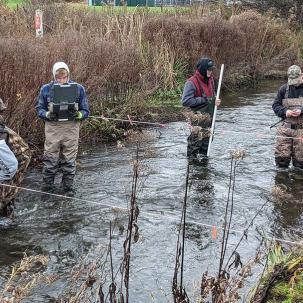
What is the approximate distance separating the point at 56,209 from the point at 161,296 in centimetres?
271

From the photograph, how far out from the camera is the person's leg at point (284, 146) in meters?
9.25

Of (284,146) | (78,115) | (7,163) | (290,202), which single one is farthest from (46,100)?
(284,146)

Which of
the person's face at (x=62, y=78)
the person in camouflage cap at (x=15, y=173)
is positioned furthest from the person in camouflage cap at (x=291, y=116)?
the person in camouflage cap at (x=15, y=173)

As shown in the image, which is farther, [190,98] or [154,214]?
[190,98]

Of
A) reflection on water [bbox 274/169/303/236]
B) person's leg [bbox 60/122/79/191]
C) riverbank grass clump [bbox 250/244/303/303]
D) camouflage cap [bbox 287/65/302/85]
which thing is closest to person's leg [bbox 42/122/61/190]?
person's leg [bbox 60/122/79/191]

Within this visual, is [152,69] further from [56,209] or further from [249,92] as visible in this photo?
[56,209]

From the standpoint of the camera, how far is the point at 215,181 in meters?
9.12

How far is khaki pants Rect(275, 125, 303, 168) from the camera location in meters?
9.18

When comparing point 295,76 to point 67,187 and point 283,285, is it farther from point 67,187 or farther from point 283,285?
point 283,285

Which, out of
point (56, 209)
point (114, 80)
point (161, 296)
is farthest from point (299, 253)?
point (114, 80)

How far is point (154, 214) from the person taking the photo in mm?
7367

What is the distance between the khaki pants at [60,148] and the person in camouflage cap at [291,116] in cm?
341

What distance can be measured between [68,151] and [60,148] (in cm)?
13

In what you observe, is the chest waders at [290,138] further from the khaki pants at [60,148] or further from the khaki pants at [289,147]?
the khaki pants at [60,148]
